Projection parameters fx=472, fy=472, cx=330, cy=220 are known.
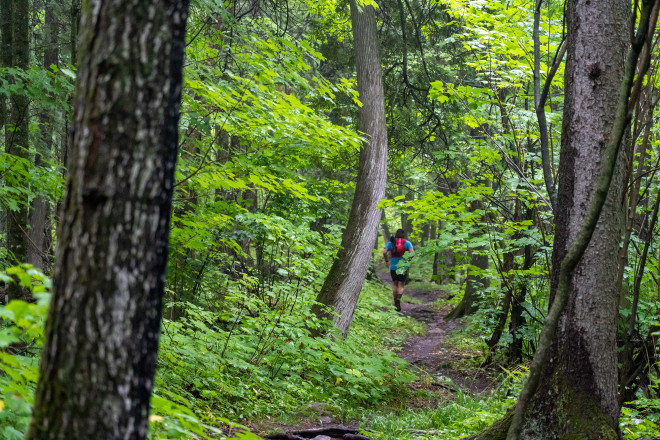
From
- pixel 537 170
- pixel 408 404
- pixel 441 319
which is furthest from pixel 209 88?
pixel 441 319

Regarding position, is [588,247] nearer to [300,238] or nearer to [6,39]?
[300,238]

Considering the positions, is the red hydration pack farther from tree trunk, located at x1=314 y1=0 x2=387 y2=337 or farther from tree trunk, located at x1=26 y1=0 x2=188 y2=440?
tree trunk, located at x1=26 y1=0 x2=188 y2=440

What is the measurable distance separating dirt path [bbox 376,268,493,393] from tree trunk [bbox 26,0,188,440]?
20.2 ft

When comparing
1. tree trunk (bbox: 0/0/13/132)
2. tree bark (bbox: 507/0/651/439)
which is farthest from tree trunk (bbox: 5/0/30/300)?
tree bark (bbox: 507/0/651/439)

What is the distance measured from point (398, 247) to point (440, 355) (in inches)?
179

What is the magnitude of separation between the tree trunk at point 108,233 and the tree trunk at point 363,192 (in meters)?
5.85

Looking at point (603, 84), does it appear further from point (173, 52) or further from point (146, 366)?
point (146, 366)

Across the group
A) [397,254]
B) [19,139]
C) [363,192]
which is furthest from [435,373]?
[19,139]

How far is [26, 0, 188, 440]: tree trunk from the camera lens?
4.31 ft

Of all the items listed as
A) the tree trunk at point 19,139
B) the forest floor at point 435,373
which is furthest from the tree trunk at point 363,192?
the tree trunk at point 19,139

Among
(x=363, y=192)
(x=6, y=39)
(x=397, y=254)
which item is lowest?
(x=397, y=254)

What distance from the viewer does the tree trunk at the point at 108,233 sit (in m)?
1.31

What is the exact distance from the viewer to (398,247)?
13219mm

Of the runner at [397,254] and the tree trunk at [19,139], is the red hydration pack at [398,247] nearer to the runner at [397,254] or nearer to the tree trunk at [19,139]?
the runner at [397,254]
